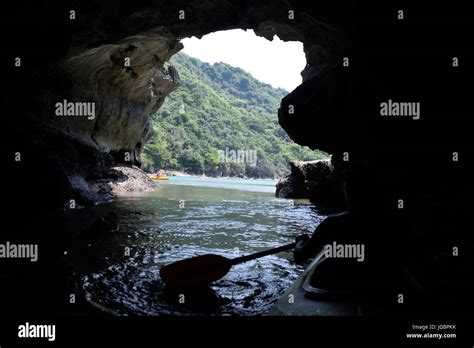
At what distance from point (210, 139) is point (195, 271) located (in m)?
86.6

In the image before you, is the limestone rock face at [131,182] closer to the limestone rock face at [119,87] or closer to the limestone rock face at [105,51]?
the limestone rock face at [119,87]

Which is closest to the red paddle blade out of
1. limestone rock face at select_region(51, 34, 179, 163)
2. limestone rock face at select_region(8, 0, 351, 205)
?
limestone rock face at select_region(8, 0, 351, 205)

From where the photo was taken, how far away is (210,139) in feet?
295

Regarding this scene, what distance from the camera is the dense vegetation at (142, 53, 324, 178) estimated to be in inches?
3056

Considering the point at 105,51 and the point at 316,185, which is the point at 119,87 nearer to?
the point at 105,51

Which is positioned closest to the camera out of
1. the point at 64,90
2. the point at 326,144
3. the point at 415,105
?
the point at 415,105

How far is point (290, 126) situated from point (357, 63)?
14.4 ft

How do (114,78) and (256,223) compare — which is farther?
(114,78)

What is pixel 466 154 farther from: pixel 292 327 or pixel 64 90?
pixel 64 90

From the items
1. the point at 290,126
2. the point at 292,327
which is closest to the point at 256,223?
the point at 290,126

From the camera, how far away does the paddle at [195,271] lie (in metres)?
4.33

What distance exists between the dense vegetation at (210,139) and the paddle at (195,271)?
6380 centimetres

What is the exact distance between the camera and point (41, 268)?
4.89 metres

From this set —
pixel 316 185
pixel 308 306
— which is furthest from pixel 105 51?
pixel 308 306
